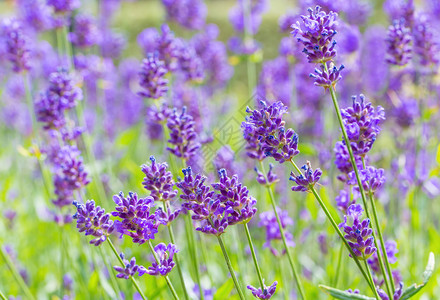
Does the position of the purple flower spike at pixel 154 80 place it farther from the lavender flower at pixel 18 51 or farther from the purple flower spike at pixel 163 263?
the lavender flower at pixel 18 51

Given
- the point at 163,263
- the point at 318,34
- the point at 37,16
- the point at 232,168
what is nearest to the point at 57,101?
the point at 232,168

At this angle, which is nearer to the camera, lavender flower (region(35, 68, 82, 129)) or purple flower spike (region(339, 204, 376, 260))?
purple flower spike (region(339, 204, 376, 260))

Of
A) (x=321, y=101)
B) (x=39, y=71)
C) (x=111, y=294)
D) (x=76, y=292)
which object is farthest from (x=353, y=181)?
(x=39, y=71)

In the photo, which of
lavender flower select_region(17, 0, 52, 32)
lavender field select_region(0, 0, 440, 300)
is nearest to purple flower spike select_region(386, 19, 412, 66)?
lavender field select_region(0, 0, 440, 300)

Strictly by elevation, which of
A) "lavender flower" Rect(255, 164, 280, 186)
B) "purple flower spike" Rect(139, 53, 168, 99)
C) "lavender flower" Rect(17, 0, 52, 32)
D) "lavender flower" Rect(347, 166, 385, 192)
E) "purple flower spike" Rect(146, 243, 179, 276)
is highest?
"lavender flower" Rect(17, 0, 52, 32)

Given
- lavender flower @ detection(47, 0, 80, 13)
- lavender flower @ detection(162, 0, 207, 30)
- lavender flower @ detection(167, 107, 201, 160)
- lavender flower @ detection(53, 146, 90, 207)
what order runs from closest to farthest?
lavender flower @ detection(167, 107, 201, 160) < lavender flower @ detection(53, 146, 90, 207) < lavender flower @ detection(47, 0, 80, 13) < lavender flower @ detection(162, 0, 207, 30)

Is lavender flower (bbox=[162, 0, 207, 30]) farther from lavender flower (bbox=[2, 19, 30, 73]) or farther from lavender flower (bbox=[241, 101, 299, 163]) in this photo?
lavender flower (bbox=[241, 101, 299, 163])

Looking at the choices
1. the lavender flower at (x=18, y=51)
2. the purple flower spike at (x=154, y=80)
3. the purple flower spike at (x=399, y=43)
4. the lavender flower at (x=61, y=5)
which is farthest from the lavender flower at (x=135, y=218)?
the lavender flower at (x=61, y=5)

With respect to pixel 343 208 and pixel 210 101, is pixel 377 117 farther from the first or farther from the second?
pixel 210 101

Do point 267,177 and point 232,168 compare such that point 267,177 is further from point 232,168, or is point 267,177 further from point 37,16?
point 37,16
